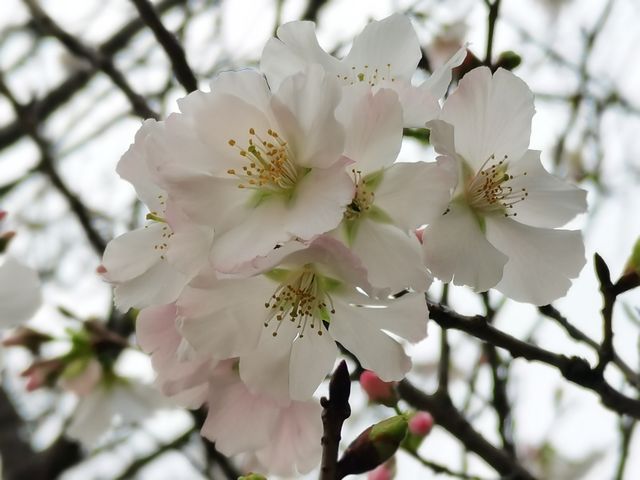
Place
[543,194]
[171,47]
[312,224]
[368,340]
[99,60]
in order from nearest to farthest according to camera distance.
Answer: [312,224] < [368,340] < [543,194] < [171,47] < [99,60]

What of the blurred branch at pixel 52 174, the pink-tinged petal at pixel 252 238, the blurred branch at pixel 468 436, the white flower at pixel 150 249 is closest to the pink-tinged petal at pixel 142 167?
the white flower at pixel 150 249

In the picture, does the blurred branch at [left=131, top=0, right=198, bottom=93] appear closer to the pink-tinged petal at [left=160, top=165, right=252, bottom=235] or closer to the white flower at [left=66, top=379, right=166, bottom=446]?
the pink-tinged petal at [left=160, top=165, right=252, bottom=235]

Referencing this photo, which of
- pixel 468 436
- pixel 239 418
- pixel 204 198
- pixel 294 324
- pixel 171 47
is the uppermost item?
pixel 171 47

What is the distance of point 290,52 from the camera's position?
93 centimetres

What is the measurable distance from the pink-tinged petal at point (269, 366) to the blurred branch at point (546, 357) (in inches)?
7.5

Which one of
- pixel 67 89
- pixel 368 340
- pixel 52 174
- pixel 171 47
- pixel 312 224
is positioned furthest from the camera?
pixel 67 89

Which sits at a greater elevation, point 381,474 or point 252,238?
point 252,238

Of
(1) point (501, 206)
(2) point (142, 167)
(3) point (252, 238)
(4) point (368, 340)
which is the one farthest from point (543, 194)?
(2) point (142, 167)

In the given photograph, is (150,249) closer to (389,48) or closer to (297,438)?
(297,438)

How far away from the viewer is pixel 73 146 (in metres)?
3.11

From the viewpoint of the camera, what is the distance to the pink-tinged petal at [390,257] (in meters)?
0.77

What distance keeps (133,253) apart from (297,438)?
0.34 m

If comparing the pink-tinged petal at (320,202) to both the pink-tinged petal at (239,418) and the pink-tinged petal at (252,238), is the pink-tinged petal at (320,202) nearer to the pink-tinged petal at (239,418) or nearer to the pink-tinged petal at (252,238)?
the pink-tinged petal at (252,238)

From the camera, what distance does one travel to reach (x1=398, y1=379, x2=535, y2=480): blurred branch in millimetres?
1267
